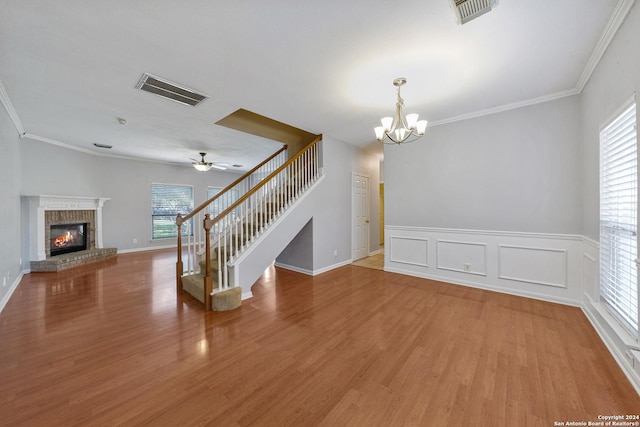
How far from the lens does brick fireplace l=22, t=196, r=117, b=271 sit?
15.7 feet

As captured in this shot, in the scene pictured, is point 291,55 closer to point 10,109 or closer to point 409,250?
point 409,250

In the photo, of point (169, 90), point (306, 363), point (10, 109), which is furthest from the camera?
point (10, 109)

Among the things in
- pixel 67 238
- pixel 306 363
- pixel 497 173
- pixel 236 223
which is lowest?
pixel 306 363

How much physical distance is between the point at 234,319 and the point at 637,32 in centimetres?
425

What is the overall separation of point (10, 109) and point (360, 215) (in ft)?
19.9

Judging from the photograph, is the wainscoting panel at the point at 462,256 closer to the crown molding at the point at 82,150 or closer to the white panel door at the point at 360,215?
the white panel door at the point at 360,215

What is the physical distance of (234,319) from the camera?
2.80m

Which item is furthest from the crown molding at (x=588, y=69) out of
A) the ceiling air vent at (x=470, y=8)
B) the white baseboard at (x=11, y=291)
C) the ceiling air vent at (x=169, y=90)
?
the white baseboard at (x=11, y=291)

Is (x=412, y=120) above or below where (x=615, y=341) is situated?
above

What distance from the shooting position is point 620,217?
207cm

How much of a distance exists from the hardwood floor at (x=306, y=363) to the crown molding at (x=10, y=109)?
2663 mm

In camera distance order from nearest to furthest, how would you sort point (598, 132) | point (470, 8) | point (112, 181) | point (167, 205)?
point (470, 8) < point (598, 132) < point (112, 181) < point (167, 205)

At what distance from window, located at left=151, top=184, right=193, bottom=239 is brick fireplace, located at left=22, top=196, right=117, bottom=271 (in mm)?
1275

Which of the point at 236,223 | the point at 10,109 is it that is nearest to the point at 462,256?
the point at 236,223
